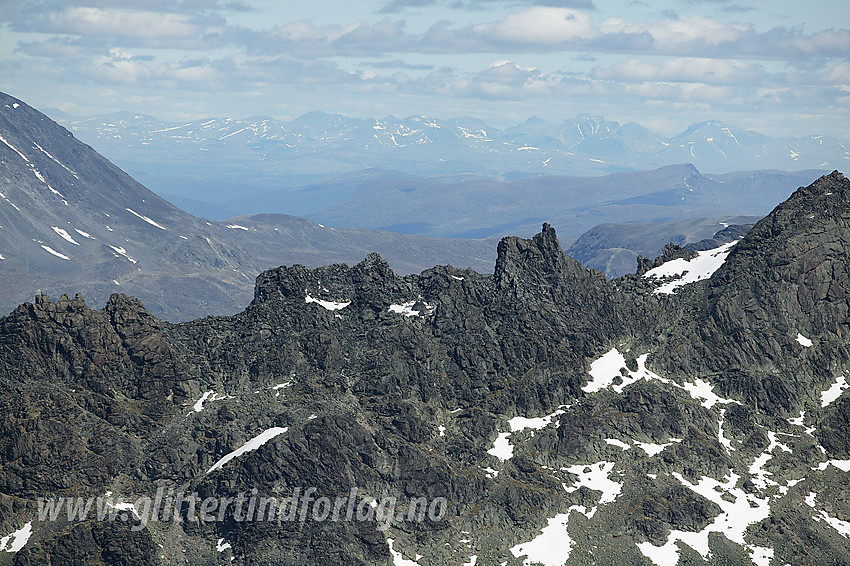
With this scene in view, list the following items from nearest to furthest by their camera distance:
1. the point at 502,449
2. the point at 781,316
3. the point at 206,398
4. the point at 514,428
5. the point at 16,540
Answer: the point at 16,540
the point at 502,449
the point at 514,428
the point at 206,398
the point at 781,316

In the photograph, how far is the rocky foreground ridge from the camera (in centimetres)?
13138

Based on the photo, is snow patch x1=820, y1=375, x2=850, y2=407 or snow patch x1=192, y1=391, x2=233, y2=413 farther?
snow patch x1=820, y1=375, x2=850, y2=407

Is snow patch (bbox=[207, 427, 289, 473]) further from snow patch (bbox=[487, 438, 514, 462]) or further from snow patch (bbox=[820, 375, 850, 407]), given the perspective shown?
snow patch (bbox=[820, 375, 850, 407])

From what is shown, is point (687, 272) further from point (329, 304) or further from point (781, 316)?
point (329, 304)

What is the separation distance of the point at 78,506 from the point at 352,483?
3884 centimetres

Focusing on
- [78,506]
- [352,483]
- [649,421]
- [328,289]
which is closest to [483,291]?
[328,289]

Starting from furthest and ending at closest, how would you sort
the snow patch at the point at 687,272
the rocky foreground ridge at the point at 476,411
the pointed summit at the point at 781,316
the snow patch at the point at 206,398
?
the snow patch at the point at 687,272 < the pointed summit at the point at 781,316 < the snow patch at the point at 206,398 < the rocky foreground ridge at the point at 476,411

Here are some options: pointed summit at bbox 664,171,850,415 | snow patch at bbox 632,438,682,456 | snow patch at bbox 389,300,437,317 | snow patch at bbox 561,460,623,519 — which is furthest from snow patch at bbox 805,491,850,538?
snow patch at bbox 389,300,437,317

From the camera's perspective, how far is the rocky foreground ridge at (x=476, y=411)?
131375mm

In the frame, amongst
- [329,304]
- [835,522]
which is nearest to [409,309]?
[329,304]

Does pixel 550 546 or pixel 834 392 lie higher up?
pixel 834 392

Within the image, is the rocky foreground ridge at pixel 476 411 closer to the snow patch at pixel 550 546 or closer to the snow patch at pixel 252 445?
the snow patch at pixel 550 546

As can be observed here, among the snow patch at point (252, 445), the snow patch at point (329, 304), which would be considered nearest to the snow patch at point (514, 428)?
the snow patch at point (252, 445)

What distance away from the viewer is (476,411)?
509 ft
